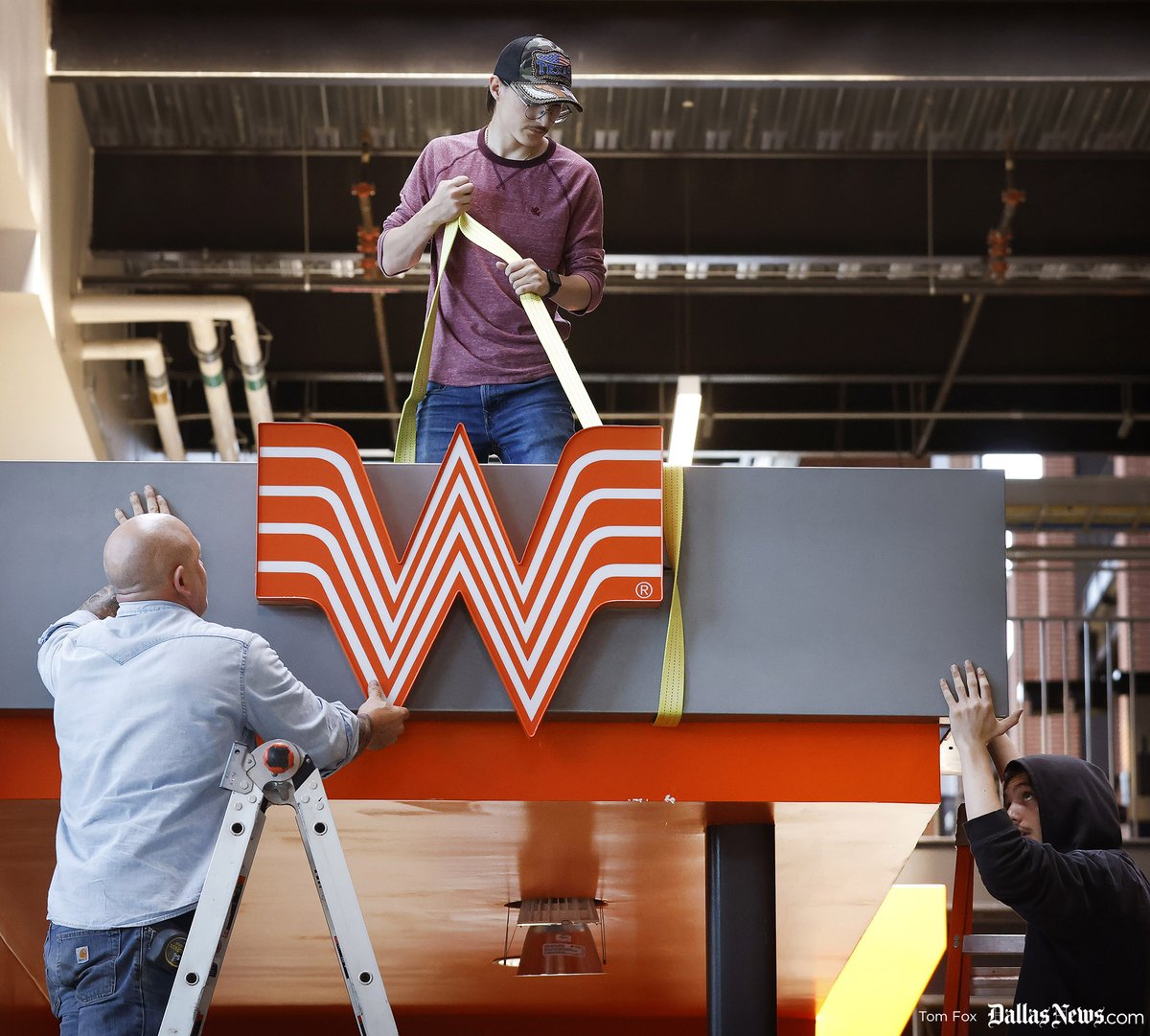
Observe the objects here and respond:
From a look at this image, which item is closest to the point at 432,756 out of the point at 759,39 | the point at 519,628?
the point at 519,628

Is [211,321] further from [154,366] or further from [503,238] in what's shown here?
[503,238]

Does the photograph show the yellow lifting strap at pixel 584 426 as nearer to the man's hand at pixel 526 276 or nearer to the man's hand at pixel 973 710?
the man's hand at pixel 526 276

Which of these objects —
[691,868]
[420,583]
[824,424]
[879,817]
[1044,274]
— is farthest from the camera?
[824,424]

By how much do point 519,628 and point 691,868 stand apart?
4.76 feet

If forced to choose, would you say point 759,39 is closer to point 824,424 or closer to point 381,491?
point 381,491

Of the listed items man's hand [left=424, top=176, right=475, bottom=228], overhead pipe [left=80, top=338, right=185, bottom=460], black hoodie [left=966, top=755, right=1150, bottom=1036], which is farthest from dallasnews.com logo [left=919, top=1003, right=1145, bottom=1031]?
overhead pipe [left=80, top=338, right=185, bottom=460]

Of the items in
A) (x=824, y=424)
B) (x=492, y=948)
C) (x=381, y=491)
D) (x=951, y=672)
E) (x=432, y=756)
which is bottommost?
(x=492, y=948)

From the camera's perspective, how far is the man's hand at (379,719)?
129 inches

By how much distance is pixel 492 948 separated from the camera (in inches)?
223

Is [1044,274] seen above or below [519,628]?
above

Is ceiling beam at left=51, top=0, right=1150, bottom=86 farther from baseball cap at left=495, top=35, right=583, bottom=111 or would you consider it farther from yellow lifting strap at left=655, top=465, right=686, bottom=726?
yellow lifting strap at left=655, top=465, right=686, bottom=726

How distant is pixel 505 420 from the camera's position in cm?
389

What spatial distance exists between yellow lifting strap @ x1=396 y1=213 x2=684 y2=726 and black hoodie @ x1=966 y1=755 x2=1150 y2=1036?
0.83m

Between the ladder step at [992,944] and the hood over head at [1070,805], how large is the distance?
1.36 feet
